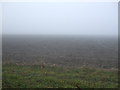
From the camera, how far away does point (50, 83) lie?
546cm

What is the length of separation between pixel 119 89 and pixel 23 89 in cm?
239

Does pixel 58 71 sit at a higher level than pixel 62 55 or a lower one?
lower

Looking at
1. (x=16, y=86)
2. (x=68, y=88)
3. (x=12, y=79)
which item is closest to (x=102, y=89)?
(x=68, y=88)

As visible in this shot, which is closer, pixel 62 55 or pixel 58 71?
pixel 58 71

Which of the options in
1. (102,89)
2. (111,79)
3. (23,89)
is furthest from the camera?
(111,79)

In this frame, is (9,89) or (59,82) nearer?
(9,89)

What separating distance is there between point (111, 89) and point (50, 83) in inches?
68.4

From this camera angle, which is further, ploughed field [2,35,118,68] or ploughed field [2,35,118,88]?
ploughed field [2,35,118,68]

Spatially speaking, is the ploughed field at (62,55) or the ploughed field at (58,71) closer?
the ploughed field at (58,71)

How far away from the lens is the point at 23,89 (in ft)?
14.7

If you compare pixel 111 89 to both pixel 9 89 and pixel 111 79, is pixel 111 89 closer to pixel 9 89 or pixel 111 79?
pixel 111 79

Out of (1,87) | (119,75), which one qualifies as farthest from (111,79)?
(1,87)

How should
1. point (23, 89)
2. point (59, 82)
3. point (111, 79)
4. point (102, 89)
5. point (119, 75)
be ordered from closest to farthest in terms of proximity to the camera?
point (23, 89) → point (102, 89) → point (59, 82) → point (111, 79) → point (119, 75)

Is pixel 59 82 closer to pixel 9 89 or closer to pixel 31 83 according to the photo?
pixel 31 83
